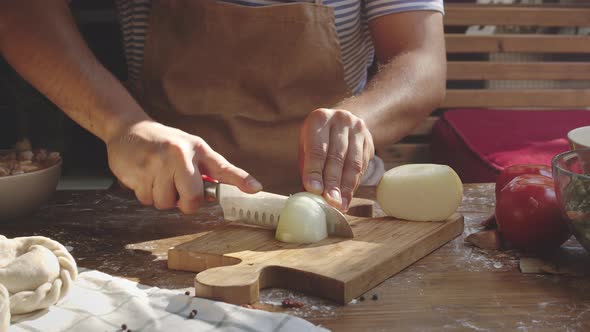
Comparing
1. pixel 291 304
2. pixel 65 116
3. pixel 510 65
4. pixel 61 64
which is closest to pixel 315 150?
pixel 291 304

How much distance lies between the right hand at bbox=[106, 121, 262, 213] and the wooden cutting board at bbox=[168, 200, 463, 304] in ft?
0.30

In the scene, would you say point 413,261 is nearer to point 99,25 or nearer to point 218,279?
point 218,279

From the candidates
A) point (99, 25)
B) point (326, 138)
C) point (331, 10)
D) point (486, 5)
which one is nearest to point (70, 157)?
point (99, 25)

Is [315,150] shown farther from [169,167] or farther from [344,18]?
[344,18]

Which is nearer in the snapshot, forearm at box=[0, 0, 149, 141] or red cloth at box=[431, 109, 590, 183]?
forearm at box=[0, 0, 149, 141]

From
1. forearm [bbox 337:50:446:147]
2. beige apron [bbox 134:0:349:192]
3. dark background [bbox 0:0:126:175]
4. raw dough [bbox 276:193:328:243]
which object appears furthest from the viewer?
dark background [bbox 0:0:126:175]

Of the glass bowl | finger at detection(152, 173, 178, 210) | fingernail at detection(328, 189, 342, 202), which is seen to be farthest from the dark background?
the glass bowl

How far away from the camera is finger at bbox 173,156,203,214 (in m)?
1.26

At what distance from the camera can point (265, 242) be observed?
48.4 inches

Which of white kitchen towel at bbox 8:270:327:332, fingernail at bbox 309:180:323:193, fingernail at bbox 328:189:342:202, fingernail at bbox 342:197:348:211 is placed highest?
fingernail at bbox 309:180:323:193

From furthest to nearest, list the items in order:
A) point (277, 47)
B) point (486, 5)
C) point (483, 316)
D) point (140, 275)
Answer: point (486, 5)
point (277, 47)
point (140, 275)
point (483, 316)

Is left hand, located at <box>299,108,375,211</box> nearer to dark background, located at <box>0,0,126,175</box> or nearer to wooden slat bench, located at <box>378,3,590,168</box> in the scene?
dark background, located at <box>0,0,126,175</box>

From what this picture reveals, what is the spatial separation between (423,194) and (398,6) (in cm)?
67

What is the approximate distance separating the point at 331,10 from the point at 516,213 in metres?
0.83
